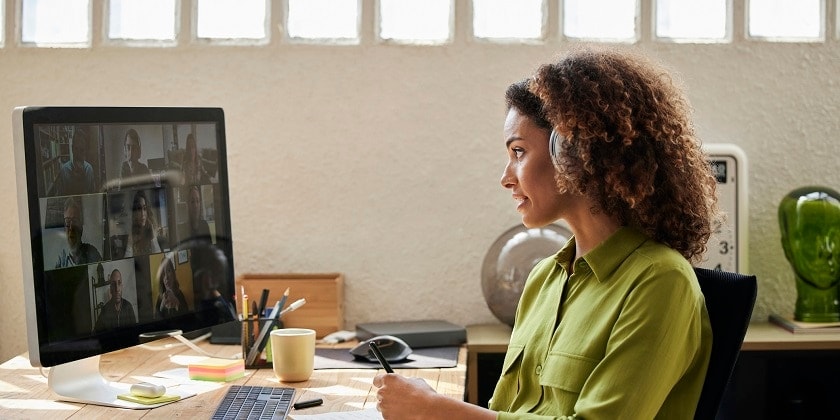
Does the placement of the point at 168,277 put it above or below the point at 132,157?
below

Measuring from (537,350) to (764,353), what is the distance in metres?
1.45

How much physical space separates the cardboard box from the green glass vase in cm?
146

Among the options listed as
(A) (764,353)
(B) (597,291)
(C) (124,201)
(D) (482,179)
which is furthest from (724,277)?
(D) (482,179)

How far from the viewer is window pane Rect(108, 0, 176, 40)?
3.40m

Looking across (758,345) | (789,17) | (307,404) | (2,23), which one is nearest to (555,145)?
(307,404)

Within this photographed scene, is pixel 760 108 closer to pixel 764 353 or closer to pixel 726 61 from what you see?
pixel 726 61

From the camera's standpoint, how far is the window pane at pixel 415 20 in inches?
134

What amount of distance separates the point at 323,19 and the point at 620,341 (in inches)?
82.9

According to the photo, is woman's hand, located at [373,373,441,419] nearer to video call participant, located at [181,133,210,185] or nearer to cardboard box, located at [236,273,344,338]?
video call participant, located at [181,133,210,185]

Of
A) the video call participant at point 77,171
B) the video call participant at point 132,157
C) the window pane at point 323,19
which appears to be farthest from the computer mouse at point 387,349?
the window pane at point 323,19

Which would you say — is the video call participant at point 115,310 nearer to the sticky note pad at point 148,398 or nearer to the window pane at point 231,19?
the sticky note pad at point 148,398

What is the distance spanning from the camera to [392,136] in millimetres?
3363

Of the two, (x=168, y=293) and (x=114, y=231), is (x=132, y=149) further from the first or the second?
(x=168, y=293)

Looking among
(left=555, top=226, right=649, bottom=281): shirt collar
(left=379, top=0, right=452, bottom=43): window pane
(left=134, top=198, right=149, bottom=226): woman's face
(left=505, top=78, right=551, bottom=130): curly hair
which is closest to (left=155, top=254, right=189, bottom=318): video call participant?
(left=134, top=198, right=149, bottom=226): woman's face
